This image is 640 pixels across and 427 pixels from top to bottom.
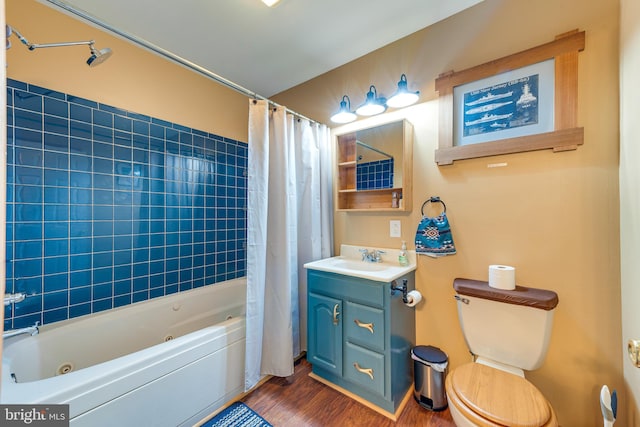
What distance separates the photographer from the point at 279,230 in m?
1.81

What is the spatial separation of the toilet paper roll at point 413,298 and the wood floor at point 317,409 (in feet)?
2.13

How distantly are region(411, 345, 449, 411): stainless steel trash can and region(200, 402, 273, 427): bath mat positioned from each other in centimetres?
96

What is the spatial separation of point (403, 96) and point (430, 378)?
6.11ft

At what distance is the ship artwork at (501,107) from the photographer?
1386mm

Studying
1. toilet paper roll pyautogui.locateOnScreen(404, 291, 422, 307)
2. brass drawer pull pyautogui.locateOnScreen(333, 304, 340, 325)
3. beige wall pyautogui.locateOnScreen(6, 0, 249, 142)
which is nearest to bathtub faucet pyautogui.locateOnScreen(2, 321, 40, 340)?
beige wall pyautogui.locateOnScreen(6, 0, 249, 142)

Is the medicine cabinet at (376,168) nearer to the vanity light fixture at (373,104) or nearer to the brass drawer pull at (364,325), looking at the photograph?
the vanity light fixture at (373,104)

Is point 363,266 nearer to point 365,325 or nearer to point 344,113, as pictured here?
point 365,325

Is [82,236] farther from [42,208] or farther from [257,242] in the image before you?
[257,242]

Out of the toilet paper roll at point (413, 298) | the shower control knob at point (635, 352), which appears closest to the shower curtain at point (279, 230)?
the toilet paper roll at point (413, 298)

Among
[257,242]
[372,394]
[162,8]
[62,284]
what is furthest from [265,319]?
[162,8]

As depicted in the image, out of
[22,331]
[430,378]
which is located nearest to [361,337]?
[430,378]

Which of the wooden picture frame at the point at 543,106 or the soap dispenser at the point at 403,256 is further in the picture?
the soap dispenser at the point at 403,256

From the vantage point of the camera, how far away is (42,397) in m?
0.96

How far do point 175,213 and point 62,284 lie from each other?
816 mm
